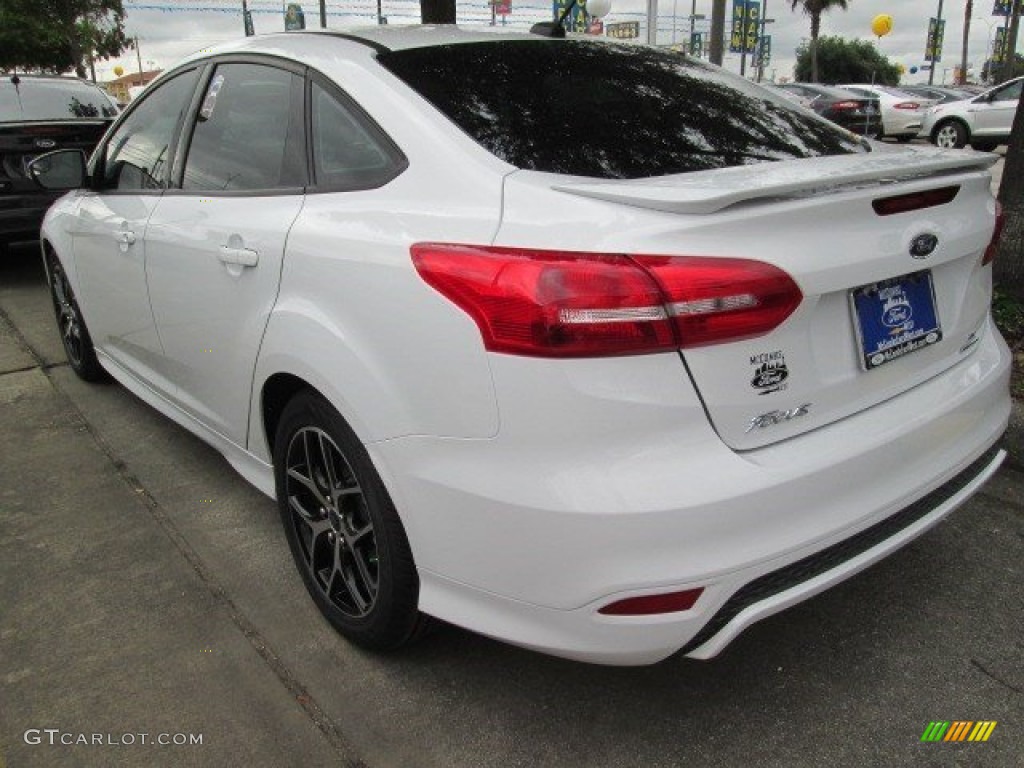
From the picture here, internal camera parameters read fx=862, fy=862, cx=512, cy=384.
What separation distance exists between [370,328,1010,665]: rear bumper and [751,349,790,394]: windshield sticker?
4.9 inches

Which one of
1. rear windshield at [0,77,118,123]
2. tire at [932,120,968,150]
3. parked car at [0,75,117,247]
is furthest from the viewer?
tire at [932,120,968,150]

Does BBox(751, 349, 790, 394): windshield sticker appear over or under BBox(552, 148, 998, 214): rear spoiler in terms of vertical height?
under

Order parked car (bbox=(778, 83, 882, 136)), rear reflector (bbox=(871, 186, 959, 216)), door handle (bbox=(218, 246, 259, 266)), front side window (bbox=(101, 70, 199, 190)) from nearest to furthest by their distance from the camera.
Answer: rear reflector (bbox=(871, 186, 959, 216))
door handle (bbox=(218, 246, 259, 266))
front side window (bbox=(101, 70, 199, 190))
parked car (bbox=(778, 83, 882, 136))

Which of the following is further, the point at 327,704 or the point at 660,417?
the point at 327,704

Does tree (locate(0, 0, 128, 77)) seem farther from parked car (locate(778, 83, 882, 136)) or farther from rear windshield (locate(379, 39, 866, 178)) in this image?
rear windshield (locate(379, 39, 866, 178))

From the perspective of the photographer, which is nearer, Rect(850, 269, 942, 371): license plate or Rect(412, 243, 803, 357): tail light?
Rect(412, 243, 803, 357): tail light

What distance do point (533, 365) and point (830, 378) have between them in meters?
0.66

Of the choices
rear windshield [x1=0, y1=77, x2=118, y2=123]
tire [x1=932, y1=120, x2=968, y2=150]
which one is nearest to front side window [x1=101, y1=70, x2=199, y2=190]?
rear windshield [x1=0, y1=77, x2=118, y2=123]

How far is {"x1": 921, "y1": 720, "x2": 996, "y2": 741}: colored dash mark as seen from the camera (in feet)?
6.56

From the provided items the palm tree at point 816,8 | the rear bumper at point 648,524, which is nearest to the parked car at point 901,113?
the rear bumper at point 648,524

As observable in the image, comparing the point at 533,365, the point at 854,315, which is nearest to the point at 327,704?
the point at 533,365

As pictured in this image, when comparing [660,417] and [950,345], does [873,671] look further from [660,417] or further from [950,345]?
[660,417]

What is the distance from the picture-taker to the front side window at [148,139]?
10.4ft

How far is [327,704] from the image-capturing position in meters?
2.20
